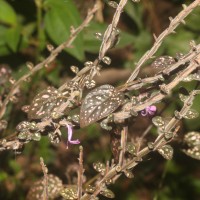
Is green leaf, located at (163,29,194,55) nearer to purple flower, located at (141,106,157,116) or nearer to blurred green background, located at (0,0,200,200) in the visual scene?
blurred green background, located at (0,0,200,200)

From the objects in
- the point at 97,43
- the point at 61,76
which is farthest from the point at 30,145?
the point at 97,43

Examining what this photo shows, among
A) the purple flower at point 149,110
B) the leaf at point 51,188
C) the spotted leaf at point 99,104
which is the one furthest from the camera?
the leaf at point 51,188

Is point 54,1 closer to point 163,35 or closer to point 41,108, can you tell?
point 41,108

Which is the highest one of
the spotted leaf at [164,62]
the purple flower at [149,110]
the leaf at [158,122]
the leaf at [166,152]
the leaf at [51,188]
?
the spotted leaf at [164,62]

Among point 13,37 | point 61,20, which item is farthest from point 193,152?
point 13,37

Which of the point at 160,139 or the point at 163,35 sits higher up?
the point at 163,35

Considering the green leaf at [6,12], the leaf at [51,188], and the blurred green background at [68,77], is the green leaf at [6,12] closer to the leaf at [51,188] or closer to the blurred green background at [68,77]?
the blurred green background at [68,77]

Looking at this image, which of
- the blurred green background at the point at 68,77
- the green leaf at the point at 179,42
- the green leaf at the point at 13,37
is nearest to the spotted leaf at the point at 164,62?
the blurred green background at the point at 68,77

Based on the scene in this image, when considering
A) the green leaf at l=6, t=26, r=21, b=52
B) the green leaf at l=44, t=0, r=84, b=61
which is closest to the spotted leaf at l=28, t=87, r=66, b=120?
the green leaf at l=44, t=0, r=84, b=61
